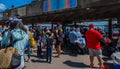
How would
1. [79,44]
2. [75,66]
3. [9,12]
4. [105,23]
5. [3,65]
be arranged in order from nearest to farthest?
1. [3,65]
2. [75,66]
3. [79,44]
4. [105,23]
5. [9,12]

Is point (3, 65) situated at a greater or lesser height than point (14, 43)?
lesser

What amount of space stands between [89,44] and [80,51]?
4707 mm

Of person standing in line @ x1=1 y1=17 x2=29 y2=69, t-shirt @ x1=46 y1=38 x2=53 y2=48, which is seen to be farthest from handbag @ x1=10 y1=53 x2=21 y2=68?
t-shirt @ x1=46 y1=38 x2=53 y2=48

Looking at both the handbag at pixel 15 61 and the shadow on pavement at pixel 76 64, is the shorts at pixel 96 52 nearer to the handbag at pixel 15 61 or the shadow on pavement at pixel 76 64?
the shadow on pavement at pixel 76 64

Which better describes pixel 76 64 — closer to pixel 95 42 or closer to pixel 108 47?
pixel 95 42

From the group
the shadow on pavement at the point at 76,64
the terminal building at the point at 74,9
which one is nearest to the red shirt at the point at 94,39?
the shadow on pavement at the point at 76,64

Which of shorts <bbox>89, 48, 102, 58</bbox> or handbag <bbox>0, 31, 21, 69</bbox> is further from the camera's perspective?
shorts <bbox>89, 48, 102, 58</bbox>

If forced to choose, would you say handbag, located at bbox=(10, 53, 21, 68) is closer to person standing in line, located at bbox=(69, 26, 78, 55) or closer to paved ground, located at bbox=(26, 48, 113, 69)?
paved ground, located at bbox=(26, 48, 113, 69)

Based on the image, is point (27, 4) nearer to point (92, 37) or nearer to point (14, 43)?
point (92, 37)

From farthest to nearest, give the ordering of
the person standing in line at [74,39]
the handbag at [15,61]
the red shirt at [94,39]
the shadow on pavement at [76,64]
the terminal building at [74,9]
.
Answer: the terminal building at [74,9] → the person standing in line at [74,39] → the shadow on pavement at [76,64] → the red shirt at [94,39] → the handbag at [15,61]

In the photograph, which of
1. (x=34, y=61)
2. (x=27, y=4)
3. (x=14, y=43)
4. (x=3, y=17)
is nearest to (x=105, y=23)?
(x=27, y=4)

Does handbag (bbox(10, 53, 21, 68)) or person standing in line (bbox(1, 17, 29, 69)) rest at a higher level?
person standing in line (bbox(1, 17, 29, 69))

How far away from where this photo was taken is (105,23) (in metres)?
34.4

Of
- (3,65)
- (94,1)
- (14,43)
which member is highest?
(94,1)
